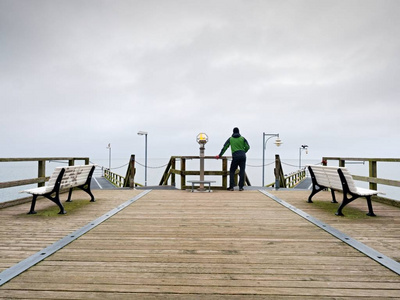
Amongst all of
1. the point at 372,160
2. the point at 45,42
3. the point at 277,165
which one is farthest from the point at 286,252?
the point at 45,42

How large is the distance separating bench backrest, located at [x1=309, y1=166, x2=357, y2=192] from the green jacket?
2.51m

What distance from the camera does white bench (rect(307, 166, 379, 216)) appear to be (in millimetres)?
4645

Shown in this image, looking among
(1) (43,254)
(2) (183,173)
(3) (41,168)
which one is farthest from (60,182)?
(2) (183,173)

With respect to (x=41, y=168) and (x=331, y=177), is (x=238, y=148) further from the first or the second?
(x=41, y=168)

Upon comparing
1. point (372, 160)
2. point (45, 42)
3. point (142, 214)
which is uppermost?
point (45, 42)

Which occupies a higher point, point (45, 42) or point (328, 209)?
point (45, 42)

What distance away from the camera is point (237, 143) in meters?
8.04

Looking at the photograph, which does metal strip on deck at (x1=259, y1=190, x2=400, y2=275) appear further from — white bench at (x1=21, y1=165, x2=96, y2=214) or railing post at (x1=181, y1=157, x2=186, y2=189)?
railing post at (x1=181, y1=157, x2=186, y2=189)

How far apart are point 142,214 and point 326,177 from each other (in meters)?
4.06

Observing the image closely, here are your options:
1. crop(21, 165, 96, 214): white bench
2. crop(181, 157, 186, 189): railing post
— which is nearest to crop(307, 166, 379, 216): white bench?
crop(181, 157, 186, 189): railing post

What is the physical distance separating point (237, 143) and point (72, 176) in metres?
4.88

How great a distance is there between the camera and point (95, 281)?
213 cm

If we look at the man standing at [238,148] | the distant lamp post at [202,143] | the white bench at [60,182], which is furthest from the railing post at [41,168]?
the man standing at [238,148]

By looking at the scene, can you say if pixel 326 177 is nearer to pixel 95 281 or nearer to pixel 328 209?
pixel 328 209
